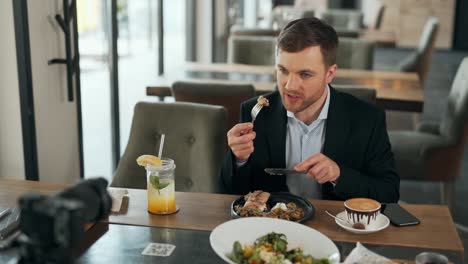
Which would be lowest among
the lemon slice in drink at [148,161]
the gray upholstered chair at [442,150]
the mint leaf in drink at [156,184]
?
the gray upholstered chair at [442,150]

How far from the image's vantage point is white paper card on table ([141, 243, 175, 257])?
1391 millimetres

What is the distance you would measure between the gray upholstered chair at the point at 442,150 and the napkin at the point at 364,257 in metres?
1.96

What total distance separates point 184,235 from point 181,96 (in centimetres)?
151

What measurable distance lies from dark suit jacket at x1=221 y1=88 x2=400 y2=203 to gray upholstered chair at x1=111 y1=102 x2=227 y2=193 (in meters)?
0.24

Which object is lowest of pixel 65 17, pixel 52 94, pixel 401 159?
pixel 401 159

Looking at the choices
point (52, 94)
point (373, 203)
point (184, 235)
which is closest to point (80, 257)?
point (184, 235)

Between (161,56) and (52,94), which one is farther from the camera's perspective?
(161,56)

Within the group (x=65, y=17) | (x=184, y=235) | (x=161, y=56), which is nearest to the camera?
(x=184, y=235)

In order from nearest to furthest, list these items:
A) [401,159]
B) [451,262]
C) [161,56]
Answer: [451,262] → [401,159] → [161,56]

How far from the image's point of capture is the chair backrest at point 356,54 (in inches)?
169

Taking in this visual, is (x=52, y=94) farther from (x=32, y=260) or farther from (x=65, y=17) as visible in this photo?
(x=32, y=260)

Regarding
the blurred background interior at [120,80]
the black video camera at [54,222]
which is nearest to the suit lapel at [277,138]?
the blurred background interior at [120,80]

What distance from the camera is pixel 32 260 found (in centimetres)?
75

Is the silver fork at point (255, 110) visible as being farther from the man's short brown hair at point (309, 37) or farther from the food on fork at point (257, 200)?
the food on fork at point (257, 200)
